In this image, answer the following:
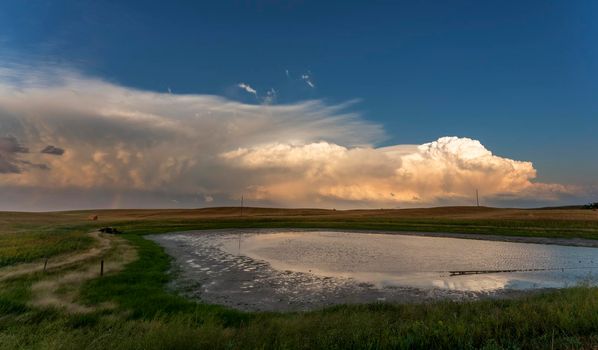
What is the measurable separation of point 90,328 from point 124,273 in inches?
466

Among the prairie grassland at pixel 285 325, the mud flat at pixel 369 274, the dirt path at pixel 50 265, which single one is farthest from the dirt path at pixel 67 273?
the mud flat at pixel 369 274

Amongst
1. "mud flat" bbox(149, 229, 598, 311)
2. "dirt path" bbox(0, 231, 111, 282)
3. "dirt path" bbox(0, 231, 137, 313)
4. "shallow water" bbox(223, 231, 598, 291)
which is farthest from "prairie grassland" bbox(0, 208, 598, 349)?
"shallow water" bbox(223, 231, 598, 291)

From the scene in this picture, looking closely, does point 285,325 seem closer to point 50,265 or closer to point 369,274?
point 369,274

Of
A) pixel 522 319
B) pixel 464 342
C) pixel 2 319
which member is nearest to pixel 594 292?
pixel 522 319

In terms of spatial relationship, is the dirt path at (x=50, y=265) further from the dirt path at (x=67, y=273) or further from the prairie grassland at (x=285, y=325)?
the prairie grassland at (x=285, y=325)

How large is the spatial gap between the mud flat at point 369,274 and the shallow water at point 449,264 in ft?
0.18

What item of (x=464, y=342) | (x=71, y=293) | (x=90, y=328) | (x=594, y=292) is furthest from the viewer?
(x=71, y=293)

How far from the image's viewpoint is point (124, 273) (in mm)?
22578

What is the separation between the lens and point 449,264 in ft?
89.0

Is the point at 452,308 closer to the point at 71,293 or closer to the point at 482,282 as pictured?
the point at 482,282

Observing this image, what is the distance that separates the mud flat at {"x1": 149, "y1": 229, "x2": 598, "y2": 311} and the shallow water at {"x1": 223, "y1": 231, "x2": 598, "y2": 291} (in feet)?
0.18

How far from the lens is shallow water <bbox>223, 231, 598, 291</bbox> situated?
68.4 ft

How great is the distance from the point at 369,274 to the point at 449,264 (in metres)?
7.82

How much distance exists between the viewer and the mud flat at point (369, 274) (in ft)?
57.7
